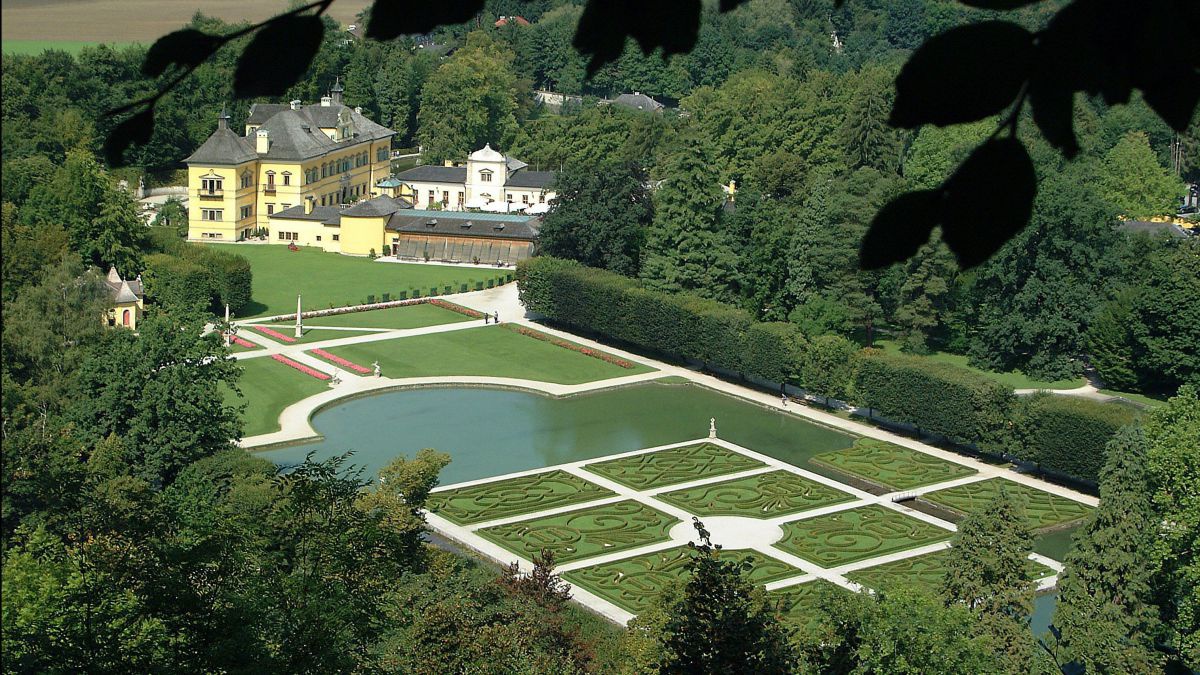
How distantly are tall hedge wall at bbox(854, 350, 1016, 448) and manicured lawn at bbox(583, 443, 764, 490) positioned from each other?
466 cm

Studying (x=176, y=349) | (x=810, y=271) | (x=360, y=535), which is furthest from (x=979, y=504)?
(x=360, y=535)

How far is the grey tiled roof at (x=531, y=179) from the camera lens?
67.1 metres

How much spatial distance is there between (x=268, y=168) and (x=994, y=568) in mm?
44747

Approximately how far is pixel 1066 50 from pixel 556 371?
4014 cm

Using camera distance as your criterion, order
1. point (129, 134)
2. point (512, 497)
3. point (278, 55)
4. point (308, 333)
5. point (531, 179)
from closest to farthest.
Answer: point (278, 55), point (129, 134), point (512, 497), point (308, 333), point (531, 179)

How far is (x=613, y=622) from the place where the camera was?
25.9 metres

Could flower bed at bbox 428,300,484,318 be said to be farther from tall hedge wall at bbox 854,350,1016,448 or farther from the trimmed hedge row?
tall hedge wall at bbox 854,350,1016,448

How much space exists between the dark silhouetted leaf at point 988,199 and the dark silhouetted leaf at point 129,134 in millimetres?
2029

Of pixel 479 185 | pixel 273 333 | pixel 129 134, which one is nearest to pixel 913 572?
pixel 273 333

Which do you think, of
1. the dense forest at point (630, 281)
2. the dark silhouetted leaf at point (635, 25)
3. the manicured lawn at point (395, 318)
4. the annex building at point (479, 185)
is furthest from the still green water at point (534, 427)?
the dark silhouetted leaf at point (635, 25)

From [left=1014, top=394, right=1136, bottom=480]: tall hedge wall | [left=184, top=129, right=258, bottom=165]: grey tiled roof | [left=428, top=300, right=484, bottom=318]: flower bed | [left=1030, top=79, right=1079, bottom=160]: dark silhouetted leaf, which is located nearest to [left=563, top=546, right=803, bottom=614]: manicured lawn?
[left=1014, top=394, right=1136, bottom=480]: tall hedge wall

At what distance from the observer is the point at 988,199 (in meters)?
2.94

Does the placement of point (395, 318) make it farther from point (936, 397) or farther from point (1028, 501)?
point (1028, 501)

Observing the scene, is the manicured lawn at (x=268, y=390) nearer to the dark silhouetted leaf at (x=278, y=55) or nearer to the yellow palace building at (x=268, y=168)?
the yellow palace building at (x=268, y=168)
